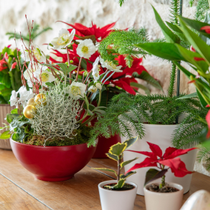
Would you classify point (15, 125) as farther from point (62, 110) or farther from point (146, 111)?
point (146, 111)

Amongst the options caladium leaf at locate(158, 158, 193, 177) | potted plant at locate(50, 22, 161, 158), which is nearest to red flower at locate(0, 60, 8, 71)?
potted plant at locate(50, 22, 161, 158)

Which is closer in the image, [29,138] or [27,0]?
[29,138]

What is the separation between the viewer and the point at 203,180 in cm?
72

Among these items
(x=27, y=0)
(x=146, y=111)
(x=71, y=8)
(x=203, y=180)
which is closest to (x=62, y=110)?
(x=146, y=111)

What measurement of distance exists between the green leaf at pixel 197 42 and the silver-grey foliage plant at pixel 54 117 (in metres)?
0.34

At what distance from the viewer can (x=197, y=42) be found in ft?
1.19

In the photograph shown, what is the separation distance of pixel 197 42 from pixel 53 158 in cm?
42

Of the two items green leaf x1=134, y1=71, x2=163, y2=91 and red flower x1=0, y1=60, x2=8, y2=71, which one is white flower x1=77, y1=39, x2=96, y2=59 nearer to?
green leaf x1=134, y1=71, x2=163, y2=91

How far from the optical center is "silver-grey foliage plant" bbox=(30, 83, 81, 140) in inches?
24.4

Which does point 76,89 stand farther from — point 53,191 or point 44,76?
point 53,191

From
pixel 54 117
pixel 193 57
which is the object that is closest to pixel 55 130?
pixel 54 117

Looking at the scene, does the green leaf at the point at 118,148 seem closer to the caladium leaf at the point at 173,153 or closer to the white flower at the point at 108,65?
the caladium leaf at the point at 173,153

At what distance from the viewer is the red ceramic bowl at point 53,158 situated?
24.5 inches

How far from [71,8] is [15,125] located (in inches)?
34.5
